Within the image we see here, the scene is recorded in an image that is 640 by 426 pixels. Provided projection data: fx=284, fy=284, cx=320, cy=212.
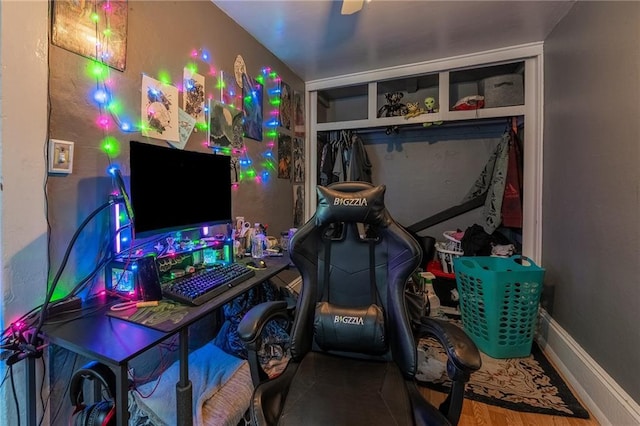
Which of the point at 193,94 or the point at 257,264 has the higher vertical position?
the point at 193,94

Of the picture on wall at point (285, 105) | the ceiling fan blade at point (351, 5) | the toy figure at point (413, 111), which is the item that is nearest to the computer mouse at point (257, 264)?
the picture on wall at point (285, 105)

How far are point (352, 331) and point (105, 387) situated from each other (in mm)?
909

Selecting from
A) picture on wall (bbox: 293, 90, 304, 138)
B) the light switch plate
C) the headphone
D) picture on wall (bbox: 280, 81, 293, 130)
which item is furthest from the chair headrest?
picture on wall (bbox: 293, 90, 304, 138)

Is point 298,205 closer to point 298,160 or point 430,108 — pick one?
point 298,160

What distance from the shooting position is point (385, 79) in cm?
282

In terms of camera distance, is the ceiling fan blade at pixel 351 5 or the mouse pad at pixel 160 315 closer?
the mouse pad at pixel 160 315

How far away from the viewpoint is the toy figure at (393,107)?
2.89 m

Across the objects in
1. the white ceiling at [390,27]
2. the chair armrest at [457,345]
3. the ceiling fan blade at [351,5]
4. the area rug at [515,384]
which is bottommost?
the area rug at [515,384]

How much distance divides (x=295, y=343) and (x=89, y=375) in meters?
0.70

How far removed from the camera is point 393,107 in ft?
9.63

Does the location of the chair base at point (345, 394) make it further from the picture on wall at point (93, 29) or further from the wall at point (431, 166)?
the wall at point (431, 166)

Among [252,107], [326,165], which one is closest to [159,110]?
[252,107]

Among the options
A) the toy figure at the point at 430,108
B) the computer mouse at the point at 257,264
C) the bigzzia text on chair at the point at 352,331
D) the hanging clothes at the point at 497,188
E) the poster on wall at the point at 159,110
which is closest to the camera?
the bigzzia text on chair at the point at 352,331

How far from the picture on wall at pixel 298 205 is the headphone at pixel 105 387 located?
6.72 ft
